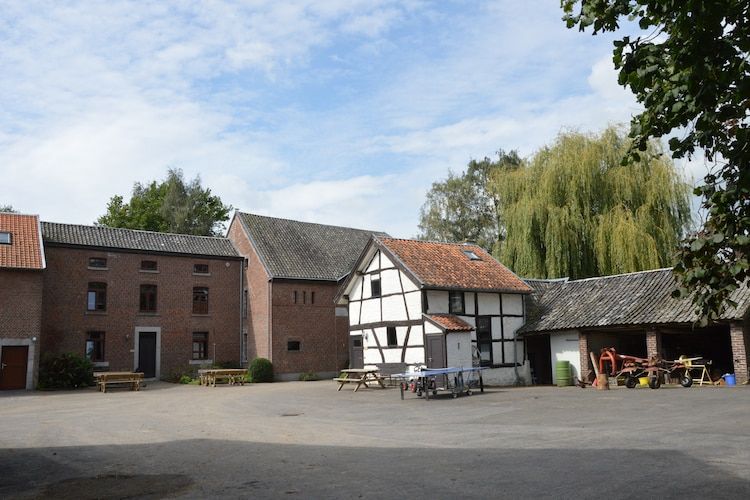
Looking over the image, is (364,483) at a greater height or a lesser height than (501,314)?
lesser

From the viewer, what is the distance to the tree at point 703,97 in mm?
4680

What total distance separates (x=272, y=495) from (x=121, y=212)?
46.2 m

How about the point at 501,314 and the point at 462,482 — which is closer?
the point at 462,482

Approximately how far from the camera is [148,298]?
3303 centimetres

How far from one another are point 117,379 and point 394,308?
452 inches

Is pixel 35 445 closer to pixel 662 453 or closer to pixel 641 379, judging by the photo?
pixel 662 453

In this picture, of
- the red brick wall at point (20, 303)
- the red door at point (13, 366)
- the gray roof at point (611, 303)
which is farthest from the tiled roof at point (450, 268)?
the red door at point (13, 366)

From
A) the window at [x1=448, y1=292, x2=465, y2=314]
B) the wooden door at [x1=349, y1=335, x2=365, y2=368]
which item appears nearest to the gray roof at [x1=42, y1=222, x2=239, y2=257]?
the wooden door at [x1=349, y1=335, x2=365, y2=368]

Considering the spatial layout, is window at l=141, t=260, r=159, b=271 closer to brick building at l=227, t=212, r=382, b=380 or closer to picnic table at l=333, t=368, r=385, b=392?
brick building at l=227, t=212, r=382, b=380

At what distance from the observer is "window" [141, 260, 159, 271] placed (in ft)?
108

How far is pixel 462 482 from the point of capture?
24.1 feet

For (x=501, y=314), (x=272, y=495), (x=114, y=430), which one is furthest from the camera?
(x=501, y=314)

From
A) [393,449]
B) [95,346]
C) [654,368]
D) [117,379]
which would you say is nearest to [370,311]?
[117,379]

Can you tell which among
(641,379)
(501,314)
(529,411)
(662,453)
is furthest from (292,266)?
(662,453)
